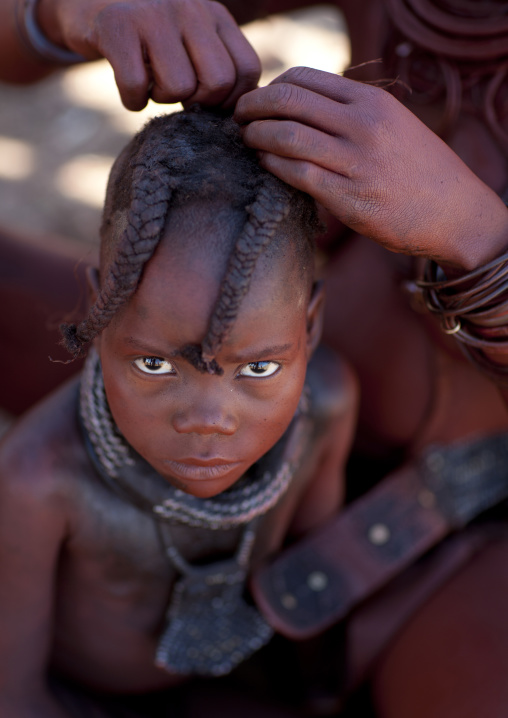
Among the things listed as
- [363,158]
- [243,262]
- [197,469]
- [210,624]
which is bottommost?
[210,624]

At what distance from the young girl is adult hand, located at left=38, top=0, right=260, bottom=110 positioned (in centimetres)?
4

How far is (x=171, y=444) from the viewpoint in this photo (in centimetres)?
93

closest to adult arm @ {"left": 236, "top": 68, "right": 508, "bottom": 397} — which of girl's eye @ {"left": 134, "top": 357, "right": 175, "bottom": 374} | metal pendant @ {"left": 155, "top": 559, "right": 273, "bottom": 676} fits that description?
girl's eye @ {"left": 134, "top": 357, "right": 175, "bottom": 374}

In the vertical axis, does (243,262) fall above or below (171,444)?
above

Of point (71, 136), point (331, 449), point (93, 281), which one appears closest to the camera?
point (93, 281)

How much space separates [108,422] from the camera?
1.08 meters

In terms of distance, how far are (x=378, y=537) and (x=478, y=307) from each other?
60 centimetres

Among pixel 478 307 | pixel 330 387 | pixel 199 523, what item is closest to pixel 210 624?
pixel 199 523

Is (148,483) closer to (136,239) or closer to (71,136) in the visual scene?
(136,239)

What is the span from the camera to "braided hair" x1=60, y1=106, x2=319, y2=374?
82 centimetres

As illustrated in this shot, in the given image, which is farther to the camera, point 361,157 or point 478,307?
point 478,307

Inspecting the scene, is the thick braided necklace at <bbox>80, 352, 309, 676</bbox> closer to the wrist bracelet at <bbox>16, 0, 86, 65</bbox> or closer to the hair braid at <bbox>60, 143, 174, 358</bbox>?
the hair braid at <bbox>60, 143, 174, 358</bbox>

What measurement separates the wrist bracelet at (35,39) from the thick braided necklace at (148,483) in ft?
1.95

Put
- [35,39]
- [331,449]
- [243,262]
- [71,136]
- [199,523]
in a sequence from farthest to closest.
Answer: [71,136], [331,449], [35,39], [199,523], [243,262]
